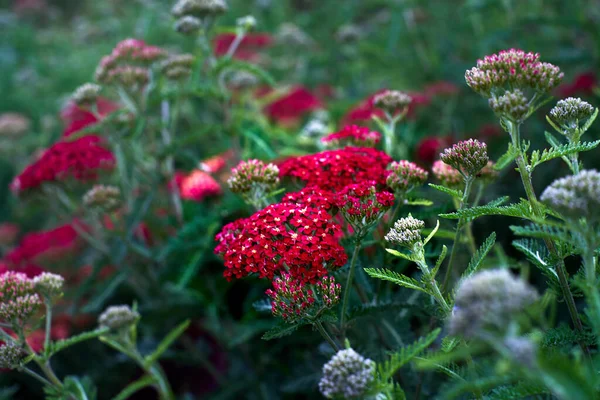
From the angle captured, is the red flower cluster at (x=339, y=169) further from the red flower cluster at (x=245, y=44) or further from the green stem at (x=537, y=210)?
the red flower cluster at (x=245, y=44)

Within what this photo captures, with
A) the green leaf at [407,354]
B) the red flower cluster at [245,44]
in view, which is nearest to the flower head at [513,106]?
the green leaf at [407,354]

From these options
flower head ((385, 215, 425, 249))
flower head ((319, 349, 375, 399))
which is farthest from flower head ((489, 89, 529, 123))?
flower head ((319, 349, 375, 399))

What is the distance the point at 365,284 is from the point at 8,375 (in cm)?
269

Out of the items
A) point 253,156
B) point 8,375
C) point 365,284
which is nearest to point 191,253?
point 253,156

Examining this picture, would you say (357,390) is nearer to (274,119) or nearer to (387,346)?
(387,346)

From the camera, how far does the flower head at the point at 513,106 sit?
67.0 inches

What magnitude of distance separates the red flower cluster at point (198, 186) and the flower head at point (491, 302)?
2.53m

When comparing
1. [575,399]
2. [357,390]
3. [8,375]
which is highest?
[575,399]

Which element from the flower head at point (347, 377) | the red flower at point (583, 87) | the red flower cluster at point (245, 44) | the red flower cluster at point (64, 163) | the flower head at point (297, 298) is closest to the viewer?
the flower head at point (347, 377)

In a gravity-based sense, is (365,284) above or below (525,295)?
below

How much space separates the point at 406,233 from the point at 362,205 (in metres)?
0.21

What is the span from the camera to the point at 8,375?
12.1 feet

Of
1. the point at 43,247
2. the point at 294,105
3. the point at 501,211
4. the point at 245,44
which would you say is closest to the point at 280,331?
the point at 501,211

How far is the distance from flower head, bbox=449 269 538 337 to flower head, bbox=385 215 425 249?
577mm
